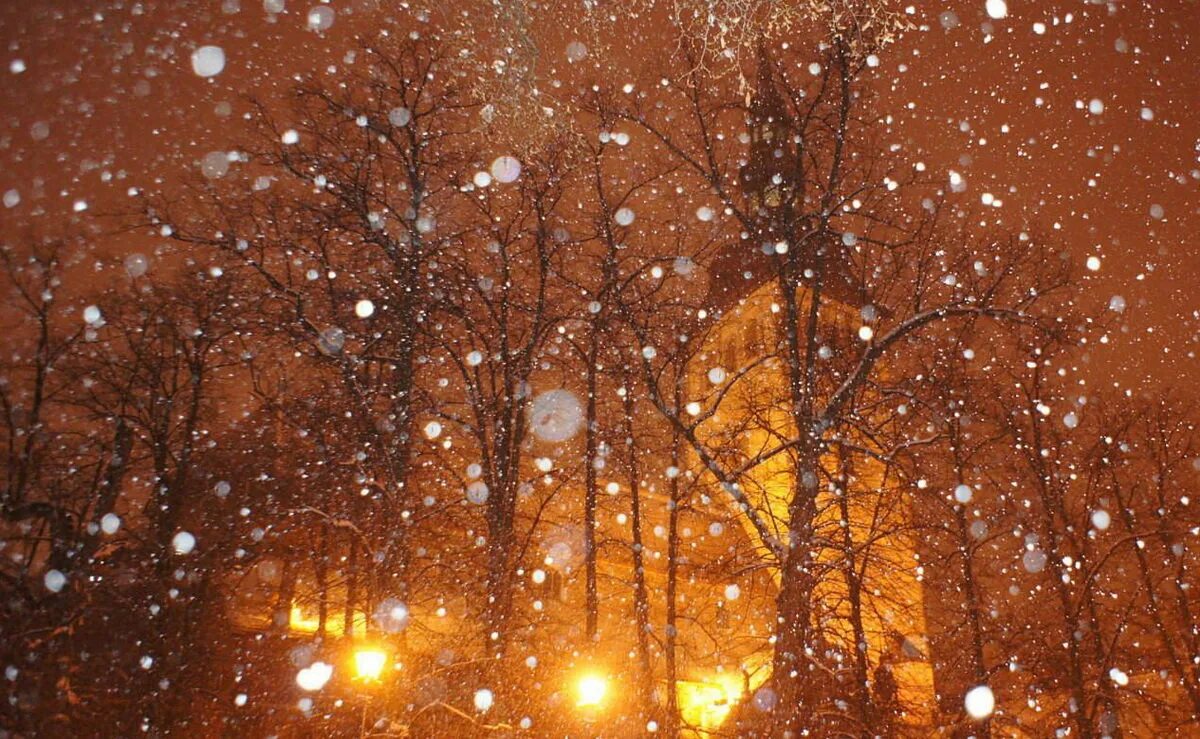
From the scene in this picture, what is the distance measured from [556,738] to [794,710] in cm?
438

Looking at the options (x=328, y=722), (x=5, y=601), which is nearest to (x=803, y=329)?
(x=328, y=722)

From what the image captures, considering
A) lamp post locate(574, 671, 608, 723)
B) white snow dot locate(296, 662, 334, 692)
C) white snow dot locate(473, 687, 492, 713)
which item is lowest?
white snow dot locate(473, 687, 492, 713)

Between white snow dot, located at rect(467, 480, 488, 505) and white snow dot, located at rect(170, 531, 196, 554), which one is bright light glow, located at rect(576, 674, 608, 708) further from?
white snow dot, located at rect(170, 531, 196, 554)

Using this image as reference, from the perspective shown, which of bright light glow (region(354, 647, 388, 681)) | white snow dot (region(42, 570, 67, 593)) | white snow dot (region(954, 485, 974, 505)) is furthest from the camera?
white snow dot (region(954, 485, 974, 505))

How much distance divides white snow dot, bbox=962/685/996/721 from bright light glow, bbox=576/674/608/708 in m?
6.24

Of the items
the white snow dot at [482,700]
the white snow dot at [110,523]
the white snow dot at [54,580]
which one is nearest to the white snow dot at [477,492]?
the white snow dot at [482,700]

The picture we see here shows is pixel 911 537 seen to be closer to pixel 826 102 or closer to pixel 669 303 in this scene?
pixel 669 303

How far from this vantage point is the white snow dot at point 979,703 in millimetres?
14375

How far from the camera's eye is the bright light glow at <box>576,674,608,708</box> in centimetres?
1413

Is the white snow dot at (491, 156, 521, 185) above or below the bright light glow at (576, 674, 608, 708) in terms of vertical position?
above

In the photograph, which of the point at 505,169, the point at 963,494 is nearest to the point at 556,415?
the point at 505,169

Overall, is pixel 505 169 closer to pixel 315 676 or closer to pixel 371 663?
pixel 371 663

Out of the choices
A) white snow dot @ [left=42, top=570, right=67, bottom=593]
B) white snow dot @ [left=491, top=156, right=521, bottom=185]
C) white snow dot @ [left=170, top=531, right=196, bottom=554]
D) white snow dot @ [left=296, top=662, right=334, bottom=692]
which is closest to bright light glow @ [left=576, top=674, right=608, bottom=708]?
white snow dot @ [left=296, top=662, right=334, bottom=692]

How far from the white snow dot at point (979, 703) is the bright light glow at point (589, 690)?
6242 mm
